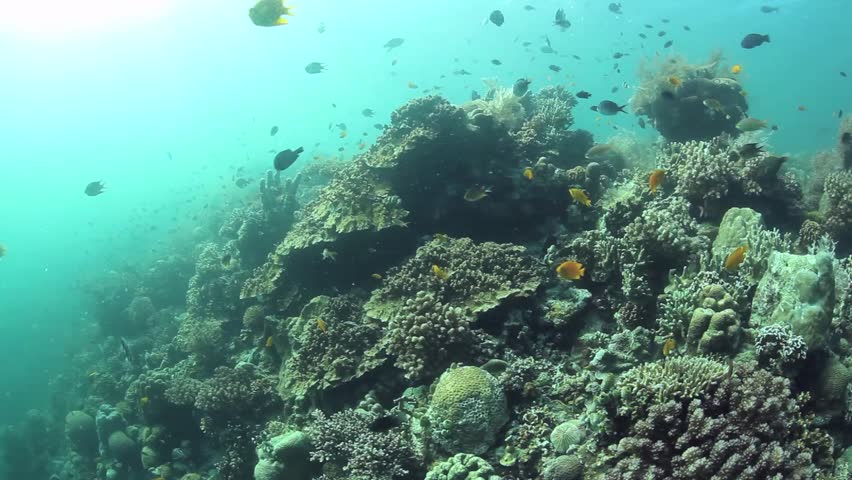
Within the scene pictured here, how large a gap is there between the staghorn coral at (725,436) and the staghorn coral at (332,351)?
3831mm

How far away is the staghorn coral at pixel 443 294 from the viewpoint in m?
5.91

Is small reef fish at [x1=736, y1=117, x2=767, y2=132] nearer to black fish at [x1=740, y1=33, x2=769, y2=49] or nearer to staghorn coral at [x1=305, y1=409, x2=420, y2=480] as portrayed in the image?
black fish at [x1=740, y1=33, x2=769, y2=49]

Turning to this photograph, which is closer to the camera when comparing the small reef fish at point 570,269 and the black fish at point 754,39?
the small reef fish at point 570,269

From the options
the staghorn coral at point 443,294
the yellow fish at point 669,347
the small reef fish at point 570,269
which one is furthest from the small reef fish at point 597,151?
the yellow fish at point 669,347

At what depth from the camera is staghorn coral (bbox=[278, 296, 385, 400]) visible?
6.76m

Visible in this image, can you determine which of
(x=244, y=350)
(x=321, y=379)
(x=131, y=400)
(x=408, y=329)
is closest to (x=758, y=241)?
(x=408, y=329)

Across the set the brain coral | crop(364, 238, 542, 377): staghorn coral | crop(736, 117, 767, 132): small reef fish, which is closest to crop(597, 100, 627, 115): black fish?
crop(736, 117, 767, 132): small reef fish

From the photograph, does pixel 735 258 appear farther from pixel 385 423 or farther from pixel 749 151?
pixel 385 423

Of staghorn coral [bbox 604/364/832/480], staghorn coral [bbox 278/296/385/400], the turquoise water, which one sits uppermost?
staghorn coral [bbox 604/364/832/480]

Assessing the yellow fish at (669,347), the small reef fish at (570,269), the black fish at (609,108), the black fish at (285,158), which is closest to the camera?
the yellow fish at (669,347)

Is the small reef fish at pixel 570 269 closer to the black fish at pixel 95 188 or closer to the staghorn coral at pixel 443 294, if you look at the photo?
the staghorn coral at pixel 443 294

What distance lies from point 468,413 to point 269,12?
7150 millimetres

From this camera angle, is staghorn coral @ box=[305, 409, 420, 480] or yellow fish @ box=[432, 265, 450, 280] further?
yellow fish @ box=[432, 265, 450, 280]

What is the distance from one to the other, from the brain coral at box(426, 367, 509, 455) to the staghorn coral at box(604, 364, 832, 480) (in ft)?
4.34
